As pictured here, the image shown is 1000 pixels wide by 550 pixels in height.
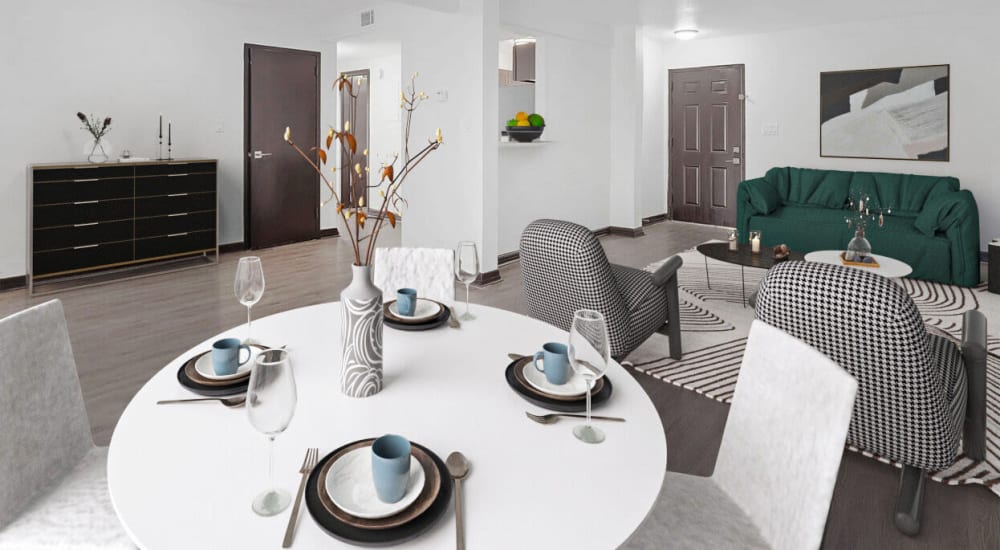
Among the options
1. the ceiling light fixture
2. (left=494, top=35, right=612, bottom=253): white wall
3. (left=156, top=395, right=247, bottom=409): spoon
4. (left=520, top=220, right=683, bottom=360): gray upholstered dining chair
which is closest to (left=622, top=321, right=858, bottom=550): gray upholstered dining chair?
(left=156, top=395, right=247, bottom=409): spoon

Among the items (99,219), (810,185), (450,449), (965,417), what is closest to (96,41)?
(99,219)

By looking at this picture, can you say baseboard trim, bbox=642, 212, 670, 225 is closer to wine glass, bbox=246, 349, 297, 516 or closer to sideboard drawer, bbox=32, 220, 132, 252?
sideboard drawer, bbox=32, 220, 132, 252

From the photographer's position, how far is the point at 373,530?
858 mm

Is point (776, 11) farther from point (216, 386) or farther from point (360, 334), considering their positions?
point (216, 386)

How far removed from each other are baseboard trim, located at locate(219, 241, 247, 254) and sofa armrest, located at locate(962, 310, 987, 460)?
6.31 m

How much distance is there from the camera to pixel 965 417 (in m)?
2.16

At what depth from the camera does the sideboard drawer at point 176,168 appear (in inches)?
213

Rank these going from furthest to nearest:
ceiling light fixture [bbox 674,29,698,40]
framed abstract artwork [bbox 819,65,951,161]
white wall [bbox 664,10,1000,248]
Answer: ceiling light fixture [bbox 674,29,698,40] < framed abstract artwork [bbox 819,65,951,161] < white wall [bbox 664,10,1000,248]

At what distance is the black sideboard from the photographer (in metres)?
4.85

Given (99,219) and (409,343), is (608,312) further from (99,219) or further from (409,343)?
(99,219)

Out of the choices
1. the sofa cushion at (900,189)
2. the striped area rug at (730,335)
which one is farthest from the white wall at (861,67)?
the striped area rug at (730,335)

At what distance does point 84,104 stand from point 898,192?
24.8 ft

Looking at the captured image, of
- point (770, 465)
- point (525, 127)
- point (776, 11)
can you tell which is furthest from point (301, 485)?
point (776, 11)

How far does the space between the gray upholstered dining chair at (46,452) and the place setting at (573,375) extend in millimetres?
853
